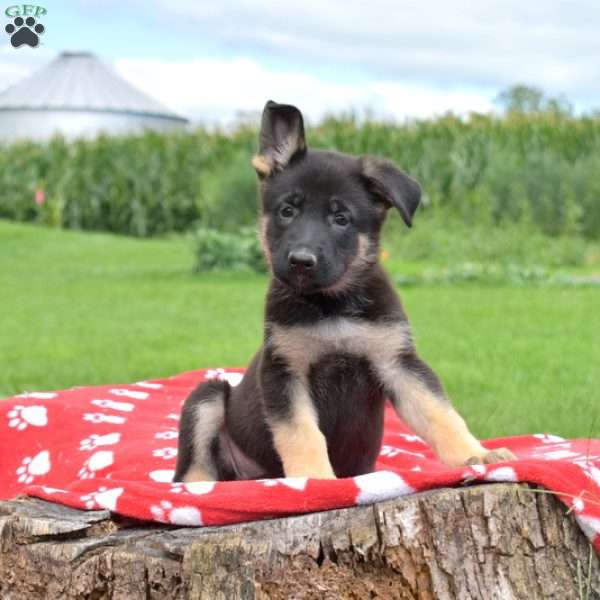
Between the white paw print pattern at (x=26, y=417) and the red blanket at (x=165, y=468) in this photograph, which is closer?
the red blanket at (x=165, y=468)

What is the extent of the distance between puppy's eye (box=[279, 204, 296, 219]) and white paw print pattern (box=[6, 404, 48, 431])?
2.30m

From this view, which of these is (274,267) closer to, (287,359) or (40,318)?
(287,359)

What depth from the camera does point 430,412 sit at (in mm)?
3781

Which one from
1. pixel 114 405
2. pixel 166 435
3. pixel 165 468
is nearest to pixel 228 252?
pixel 114 405

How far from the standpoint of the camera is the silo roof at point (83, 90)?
42.4m

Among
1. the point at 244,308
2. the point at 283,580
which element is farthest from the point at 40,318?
the point at 283,580

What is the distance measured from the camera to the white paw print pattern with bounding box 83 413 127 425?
5562 mm

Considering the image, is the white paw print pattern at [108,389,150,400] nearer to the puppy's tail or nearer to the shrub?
the puppy's tail

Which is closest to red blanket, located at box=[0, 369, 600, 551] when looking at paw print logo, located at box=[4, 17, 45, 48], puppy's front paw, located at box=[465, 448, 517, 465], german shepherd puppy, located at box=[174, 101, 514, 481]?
puppy's front paw, located at box=[465, 448, 517, 465]

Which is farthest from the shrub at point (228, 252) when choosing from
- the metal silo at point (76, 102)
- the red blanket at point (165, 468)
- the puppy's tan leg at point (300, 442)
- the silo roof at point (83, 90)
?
the silo roof at point (83, 90)

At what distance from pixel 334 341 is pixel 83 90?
1636 inches

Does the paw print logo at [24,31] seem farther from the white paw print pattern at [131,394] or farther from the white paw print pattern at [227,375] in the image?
the white paw print pattern at [227,375]

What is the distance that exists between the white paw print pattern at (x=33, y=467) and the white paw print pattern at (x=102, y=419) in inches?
12.3

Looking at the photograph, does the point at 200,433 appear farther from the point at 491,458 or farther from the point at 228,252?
the point at 228,252
